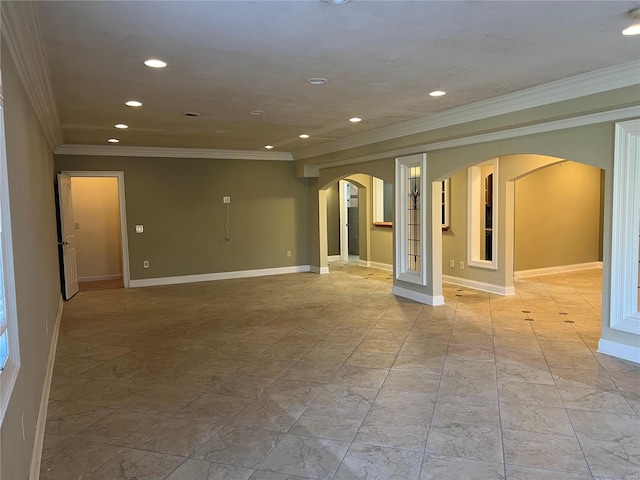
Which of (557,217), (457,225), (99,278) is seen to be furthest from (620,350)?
(99,278)

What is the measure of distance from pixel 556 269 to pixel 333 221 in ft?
17.9

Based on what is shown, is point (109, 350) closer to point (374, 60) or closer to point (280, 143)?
point (374, 60)

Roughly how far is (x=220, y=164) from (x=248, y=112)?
3824mm

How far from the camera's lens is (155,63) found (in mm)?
3307

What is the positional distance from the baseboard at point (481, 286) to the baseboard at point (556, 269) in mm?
1272

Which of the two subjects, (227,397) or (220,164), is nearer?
(227,397)

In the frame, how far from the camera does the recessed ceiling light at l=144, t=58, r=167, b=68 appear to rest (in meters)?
3.24

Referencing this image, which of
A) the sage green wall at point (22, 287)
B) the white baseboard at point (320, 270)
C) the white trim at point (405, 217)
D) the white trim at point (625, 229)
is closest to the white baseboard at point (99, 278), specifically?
the white baseboard at point (320, 270)

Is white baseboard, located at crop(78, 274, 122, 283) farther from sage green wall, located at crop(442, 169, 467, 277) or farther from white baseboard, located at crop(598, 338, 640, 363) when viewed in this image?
white baseboard, located at crop(598, 338, 640, 363)

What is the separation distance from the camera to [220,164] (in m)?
8.73

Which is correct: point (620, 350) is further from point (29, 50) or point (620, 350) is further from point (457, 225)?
point (29, 50)

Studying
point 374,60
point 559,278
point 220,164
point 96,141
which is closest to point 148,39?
point 374,60

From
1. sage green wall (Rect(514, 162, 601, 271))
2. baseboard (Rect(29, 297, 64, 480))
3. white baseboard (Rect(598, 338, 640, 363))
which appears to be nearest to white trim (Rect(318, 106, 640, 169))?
white baseboard (Rect(598, 338, 640, 363))

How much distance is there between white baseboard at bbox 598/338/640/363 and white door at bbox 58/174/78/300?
733 cm
